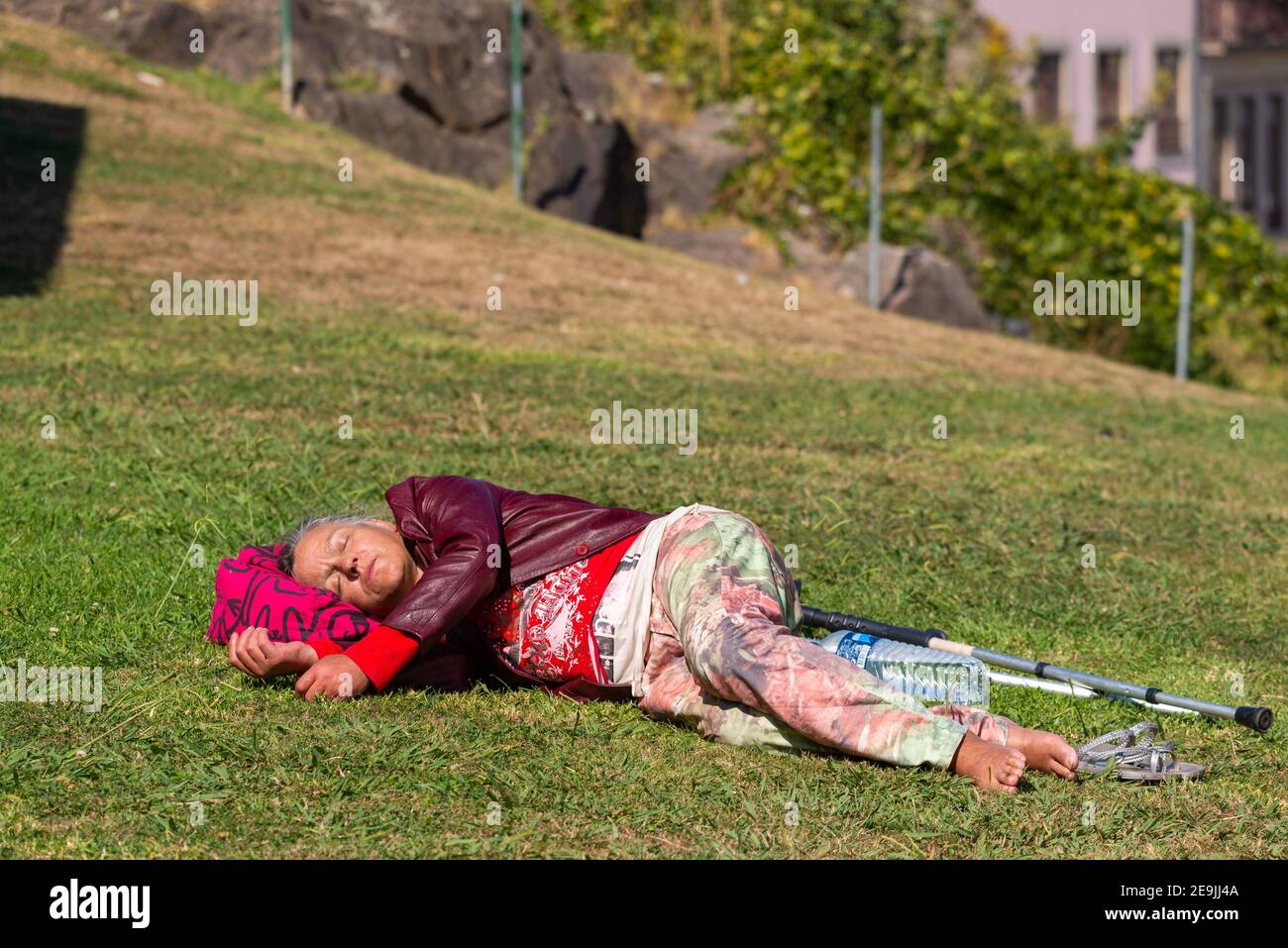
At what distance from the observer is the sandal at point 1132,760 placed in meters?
4.03

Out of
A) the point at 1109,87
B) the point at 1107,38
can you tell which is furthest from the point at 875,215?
the point at 1109,87

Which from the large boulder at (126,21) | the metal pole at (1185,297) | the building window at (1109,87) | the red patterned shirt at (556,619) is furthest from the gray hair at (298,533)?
the building window at (1109,87)

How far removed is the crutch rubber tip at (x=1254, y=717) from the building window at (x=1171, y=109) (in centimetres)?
3000

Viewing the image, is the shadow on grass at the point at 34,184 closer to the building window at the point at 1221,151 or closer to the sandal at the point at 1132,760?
the sandal at the point at 1132,760

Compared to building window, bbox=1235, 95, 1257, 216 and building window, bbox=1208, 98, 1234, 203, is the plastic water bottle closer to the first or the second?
building window, bbox=1208, 98, 1234, 203

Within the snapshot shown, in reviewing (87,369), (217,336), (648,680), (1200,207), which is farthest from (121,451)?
(1200,207)

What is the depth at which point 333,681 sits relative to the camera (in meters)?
4.18

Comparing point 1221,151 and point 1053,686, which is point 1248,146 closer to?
point 1221,151

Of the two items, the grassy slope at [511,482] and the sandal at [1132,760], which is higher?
the grassy slope at [511,482]

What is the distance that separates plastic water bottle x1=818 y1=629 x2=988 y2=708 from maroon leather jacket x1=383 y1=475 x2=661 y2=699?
737 mm

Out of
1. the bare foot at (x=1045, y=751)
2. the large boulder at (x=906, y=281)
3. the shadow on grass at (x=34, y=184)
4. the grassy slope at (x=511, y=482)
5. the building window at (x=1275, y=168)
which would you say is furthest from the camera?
the building window at (x=1275, y=168)

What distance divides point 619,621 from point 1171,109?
31168 millimetres

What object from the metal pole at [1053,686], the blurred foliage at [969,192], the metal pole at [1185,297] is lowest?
the metal pole at [1053,686]

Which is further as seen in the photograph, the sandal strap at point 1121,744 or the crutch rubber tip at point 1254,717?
the crutch rubber tip at point 1254,717
